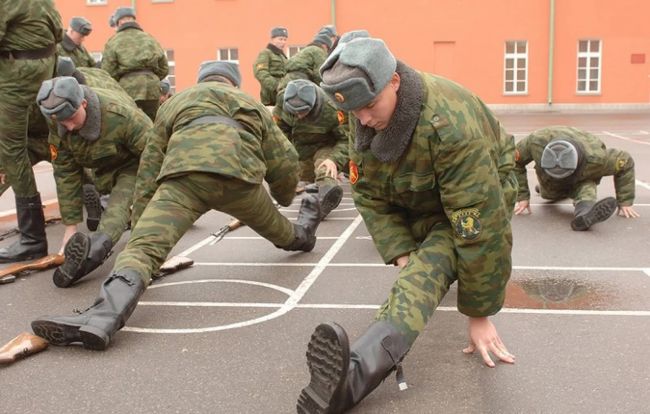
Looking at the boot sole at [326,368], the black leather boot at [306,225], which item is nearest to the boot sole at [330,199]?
the black leather boot at [306,225]

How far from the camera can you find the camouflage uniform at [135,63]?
30.6 ft

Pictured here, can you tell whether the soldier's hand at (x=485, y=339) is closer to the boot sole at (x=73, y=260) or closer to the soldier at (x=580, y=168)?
the boot sole at (x=73, y=260)

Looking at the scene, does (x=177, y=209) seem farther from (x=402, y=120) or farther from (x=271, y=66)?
(x=271, y=66)

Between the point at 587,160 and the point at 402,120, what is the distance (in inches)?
182

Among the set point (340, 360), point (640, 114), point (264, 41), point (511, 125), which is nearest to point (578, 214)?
point (340, 360)

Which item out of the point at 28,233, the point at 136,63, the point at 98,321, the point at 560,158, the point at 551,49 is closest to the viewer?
the point at 98,321

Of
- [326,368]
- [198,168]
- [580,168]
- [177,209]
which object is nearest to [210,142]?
[198,168]

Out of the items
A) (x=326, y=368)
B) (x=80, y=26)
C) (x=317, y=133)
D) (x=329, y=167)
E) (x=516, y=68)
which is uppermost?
(x=80, y=26)

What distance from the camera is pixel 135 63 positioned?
931 cm

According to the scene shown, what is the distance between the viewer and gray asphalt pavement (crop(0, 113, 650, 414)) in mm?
3412

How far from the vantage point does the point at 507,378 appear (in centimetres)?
355

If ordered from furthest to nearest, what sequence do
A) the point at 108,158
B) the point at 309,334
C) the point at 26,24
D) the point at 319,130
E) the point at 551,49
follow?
the point at 551,49, the point at 319,130, the point at 108,158, the point at 26,24, the point at 309,334

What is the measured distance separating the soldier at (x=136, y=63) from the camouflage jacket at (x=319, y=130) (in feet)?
5.78

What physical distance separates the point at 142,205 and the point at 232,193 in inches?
23.1
